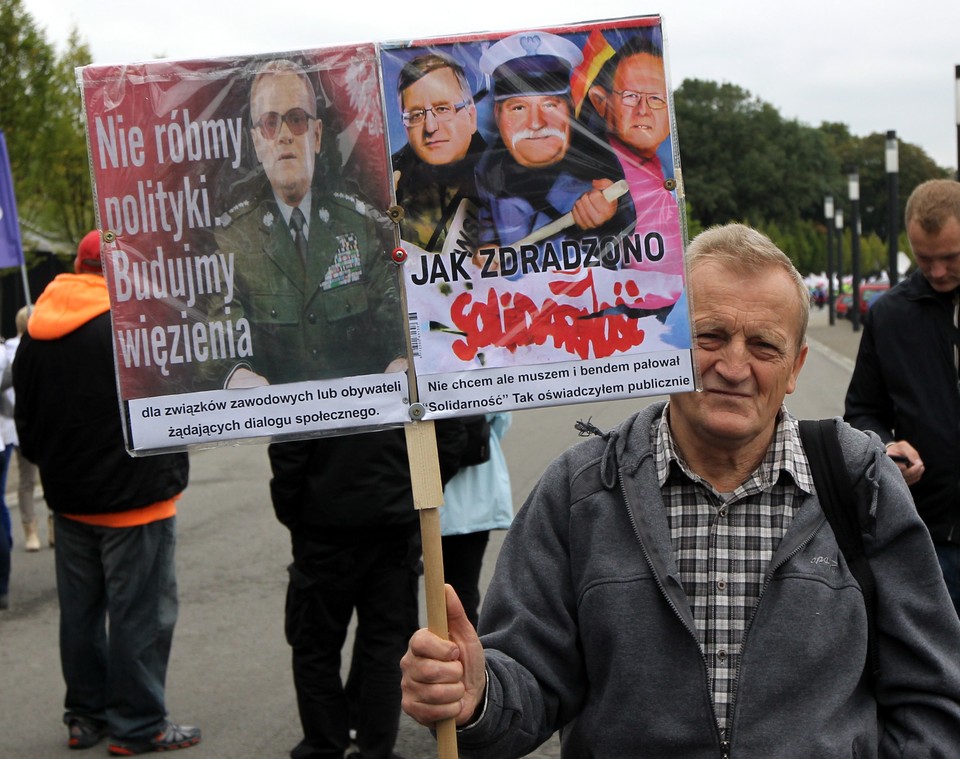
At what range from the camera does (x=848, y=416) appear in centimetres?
452

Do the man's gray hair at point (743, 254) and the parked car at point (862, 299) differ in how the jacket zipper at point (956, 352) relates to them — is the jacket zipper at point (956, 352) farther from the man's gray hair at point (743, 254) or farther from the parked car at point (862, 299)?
the parked car at point (862, 299)

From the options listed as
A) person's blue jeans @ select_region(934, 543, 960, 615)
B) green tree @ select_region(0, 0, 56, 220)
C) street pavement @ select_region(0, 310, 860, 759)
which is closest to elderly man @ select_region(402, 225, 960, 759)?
person's blue jeans @ select_region(934, 543, 960, 615)

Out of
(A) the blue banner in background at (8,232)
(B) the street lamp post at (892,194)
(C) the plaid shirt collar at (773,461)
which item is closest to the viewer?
(C) the plaid shirt collar at (773,461)

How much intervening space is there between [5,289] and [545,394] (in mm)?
26666

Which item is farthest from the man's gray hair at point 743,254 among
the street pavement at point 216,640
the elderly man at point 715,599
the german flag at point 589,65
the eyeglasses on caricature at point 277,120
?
the street pavement at point 216,640

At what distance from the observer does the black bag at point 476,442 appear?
5438mm

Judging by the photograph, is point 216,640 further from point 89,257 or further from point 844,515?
point 844,515

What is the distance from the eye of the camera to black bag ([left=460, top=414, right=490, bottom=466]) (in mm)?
5438

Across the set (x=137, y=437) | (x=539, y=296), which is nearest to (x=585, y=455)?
(x=539, y=296)

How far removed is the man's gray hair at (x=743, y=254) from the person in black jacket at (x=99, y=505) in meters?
3.61

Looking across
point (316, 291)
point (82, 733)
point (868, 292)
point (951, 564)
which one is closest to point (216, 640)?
point (82, 733)

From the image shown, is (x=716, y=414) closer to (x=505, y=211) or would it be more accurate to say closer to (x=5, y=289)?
(x=505, y=211)

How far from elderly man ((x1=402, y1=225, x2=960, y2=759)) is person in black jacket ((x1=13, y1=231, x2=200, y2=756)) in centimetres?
344

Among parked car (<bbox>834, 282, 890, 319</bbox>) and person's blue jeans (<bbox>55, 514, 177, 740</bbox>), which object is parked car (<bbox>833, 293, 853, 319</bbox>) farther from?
person's blue jeans (<bbox>55, 514, 177, 740</bbox>)
